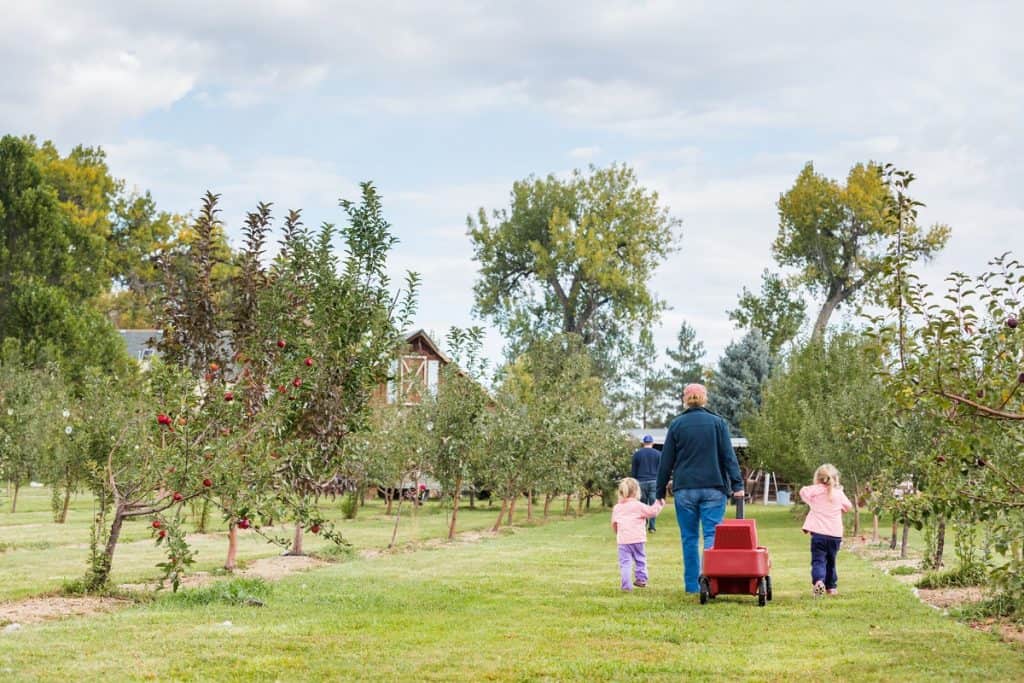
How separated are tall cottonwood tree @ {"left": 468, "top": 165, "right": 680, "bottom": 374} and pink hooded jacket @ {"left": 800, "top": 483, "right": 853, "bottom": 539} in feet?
143

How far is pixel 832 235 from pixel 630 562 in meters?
43.7

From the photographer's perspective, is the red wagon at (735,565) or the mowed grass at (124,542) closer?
the red wagon at (735,565)

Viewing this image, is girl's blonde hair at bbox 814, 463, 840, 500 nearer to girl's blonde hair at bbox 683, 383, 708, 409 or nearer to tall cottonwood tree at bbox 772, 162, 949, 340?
girl's blonde hair at bbox 683, 383, 708, 409

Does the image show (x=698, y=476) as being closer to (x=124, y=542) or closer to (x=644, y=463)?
(x=124, y=542)

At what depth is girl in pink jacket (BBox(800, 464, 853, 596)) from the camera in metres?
11.9

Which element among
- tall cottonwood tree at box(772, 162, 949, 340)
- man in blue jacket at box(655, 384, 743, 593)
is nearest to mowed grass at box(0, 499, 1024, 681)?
man in blue jacket at box(655, 384, 743, 593)

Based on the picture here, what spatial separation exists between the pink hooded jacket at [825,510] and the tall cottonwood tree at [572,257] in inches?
1710

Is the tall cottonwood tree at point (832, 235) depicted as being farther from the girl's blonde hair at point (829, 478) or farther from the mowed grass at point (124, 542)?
the girl's blonde hair at point (829, 478)

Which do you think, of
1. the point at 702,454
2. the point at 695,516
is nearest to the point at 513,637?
the point at 695,516

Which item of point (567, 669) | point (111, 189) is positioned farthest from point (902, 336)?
point (111, 189)

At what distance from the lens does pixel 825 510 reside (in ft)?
39.2

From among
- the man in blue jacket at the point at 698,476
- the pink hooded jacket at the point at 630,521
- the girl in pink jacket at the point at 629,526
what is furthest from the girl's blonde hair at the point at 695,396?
the pink hooded jacket at the point at 630,521

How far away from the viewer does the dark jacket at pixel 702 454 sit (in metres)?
11.6

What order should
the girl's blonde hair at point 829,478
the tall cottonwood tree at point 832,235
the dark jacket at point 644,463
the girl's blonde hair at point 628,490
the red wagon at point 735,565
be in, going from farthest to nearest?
the tall cottonwood tree at point 832,235 → the dark jacket at point 644,463 → the girl's blonde hair at point 628,490 → the girl's blonde hair at point 829,478 → the red wagon at point 735,565
